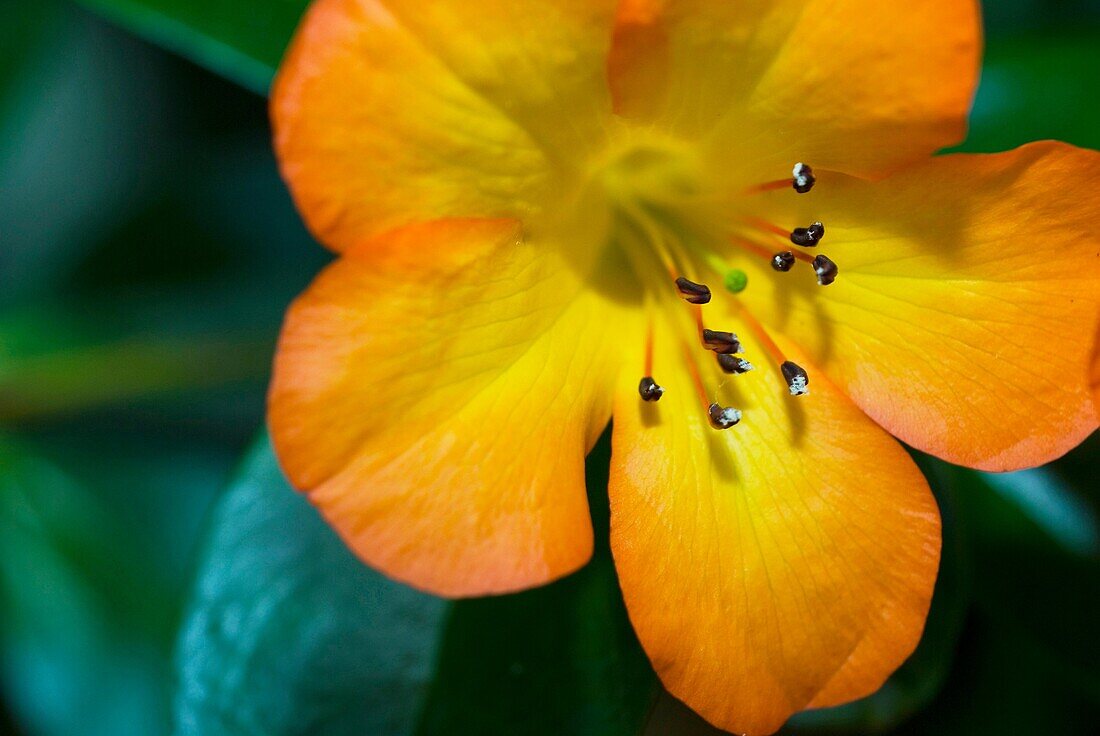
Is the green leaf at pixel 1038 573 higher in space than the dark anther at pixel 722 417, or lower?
lower

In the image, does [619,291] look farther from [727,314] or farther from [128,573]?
[128,573]

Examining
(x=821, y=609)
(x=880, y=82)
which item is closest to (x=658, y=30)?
(x=880, y=82)

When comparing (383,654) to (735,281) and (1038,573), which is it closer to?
(735,281)

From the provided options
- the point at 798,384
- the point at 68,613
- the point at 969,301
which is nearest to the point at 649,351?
the point at 798,384

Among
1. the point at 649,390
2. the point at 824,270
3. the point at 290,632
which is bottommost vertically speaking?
the point at 290,632

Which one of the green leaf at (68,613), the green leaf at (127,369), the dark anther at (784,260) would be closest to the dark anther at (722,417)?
the dark anther at (784,260)

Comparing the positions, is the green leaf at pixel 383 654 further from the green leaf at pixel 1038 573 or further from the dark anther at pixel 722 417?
the green leaf at pixel 1038 573

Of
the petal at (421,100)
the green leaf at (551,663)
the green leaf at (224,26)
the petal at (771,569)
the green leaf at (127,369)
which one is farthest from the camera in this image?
the green leaf at (127,369)
